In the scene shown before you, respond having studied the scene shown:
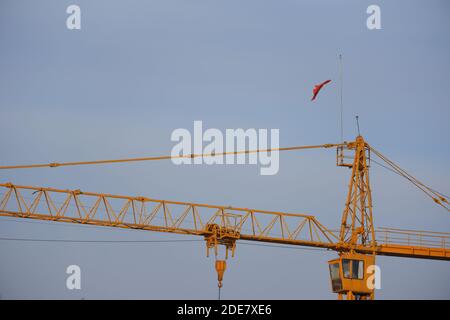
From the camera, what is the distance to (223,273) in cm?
9550

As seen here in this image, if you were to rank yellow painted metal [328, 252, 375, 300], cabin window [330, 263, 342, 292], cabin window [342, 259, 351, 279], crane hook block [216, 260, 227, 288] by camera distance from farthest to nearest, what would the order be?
1. cabin window [330, 263, 342, 292]
2. cabin window [342, 259, 351, 279]
3. yellow painted metal [328, 252, 375, 300]
4. crane hook block [216, 260, 227, 288]

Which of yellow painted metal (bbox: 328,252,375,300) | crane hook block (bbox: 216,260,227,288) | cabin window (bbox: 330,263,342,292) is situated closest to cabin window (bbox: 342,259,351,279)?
yellow painted metal (bbox: 328,252,375,300)

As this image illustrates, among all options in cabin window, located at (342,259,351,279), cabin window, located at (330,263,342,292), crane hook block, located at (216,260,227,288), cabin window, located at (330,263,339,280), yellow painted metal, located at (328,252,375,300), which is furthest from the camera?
cabin window, located at (330,263,339,280)

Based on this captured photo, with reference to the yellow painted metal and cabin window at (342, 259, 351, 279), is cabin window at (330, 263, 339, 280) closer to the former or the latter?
the yellow painted metal

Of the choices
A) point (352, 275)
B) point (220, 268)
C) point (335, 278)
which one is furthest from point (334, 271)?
point (220, 268)

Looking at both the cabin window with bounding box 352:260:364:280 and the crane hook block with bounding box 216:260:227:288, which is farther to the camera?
the cabin window with bounding box 352:260:364:280

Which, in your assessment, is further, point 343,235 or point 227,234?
point 343,235

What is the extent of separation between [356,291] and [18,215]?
43.3 metres

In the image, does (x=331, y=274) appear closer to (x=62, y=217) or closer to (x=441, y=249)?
(x=441, y=249)

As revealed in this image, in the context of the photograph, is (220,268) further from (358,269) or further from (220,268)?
(358,269)

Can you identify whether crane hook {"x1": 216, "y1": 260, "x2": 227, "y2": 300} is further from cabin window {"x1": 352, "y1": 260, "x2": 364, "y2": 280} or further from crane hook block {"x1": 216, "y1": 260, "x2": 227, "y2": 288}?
cabin window {"x1": 352, "y1": 260, "x2": 364, "y2": 280}

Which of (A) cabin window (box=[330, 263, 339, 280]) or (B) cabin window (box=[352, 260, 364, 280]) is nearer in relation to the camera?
(B) cabin window (box=[352, 260, 364, 280])

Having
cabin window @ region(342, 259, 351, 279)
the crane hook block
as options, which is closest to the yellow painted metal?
cabin window @ region(342, 259, 351, 279)
